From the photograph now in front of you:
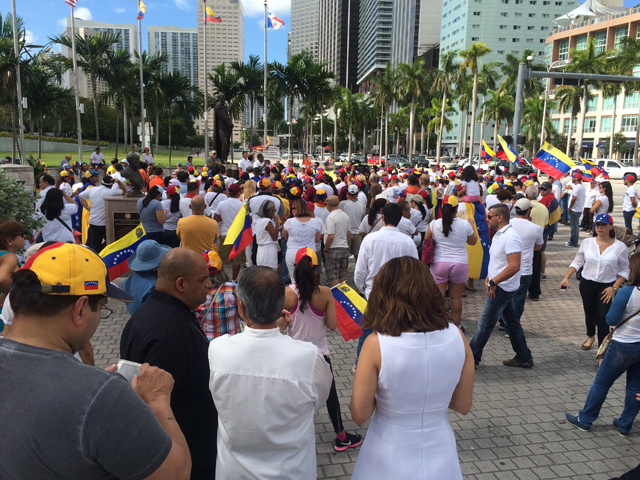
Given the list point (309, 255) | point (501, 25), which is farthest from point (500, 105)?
point (309, 255)

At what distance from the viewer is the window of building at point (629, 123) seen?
69.4 metres

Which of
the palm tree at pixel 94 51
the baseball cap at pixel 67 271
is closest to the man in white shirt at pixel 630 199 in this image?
the baseball cap at pixel 67 271

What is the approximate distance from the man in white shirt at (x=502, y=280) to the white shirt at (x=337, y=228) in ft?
8.47

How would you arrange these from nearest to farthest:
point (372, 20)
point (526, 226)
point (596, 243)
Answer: point (596, 243)
point (526, 226)
point (372, 20)

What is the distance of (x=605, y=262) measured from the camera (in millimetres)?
5719

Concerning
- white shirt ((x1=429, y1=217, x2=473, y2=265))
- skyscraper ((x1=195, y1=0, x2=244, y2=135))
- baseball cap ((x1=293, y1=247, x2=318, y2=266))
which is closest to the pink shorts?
white shirt ((x1=429, y1=217, x2=473, y2=265))

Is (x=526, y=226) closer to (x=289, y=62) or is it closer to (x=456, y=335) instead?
(x=456, y=335)

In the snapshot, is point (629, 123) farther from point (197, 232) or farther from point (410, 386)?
point (410, 386)

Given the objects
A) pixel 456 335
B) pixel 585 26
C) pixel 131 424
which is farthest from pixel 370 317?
pixel 585 26

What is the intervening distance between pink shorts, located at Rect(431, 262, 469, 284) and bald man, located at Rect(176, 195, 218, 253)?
3108 millimetres

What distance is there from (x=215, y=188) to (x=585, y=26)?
94628 mm

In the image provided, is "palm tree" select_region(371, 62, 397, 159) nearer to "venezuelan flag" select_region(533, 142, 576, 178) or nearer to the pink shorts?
"venezuelan flag" select_region(533, 142, 576, 178)

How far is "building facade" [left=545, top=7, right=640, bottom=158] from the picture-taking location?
70.3 meters

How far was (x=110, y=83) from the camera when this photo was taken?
40.4 m
